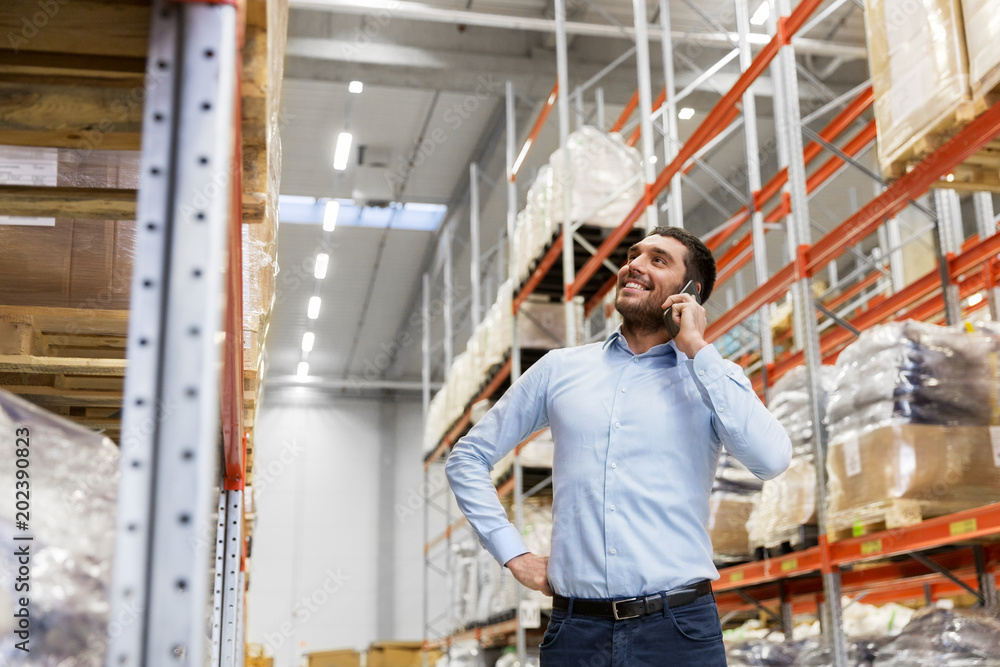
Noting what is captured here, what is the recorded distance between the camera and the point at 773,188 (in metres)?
7.64

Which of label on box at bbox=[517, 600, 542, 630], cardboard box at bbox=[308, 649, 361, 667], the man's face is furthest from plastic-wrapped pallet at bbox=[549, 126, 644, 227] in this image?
cardboard box at bbox=[308, 649, 361, 667]

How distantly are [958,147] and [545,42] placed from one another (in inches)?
327

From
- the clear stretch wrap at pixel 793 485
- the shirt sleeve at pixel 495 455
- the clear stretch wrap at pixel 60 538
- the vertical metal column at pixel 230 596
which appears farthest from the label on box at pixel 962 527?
the clear stretch wrap at pixel 60 538

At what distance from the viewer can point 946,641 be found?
173 inches

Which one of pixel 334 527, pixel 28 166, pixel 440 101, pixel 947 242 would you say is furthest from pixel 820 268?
pixel 334 527

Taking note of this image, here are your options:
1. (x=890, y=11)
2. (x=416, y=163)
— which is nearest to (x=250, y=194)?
(x=890, y=11)

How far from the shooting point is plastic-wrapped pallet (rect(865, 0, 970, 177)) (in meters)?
4.04

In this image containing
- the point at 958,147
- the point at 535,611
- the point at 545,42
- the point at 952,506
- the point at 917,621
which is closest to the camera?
the point at 958,147

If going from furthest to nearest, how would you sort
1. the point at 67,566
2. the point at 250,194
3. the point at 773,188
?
the point at 773,188 < the point at 250,194 < the point at 67,566

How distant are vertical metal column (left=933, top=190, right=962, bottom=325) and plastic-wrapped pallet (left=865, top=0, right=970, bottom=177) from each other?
5.26 feet

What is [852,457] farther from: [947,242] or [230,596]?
[230,596]

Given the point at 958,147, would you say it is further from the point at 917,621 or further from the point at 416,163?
the point at 416,163

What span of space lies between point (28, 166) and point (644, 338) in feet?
5.73

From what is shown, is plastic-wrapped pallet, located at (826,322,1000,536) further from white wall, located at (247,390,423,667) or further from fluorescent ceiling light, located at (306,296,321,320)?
white wall, located at (247,390,423,667)
